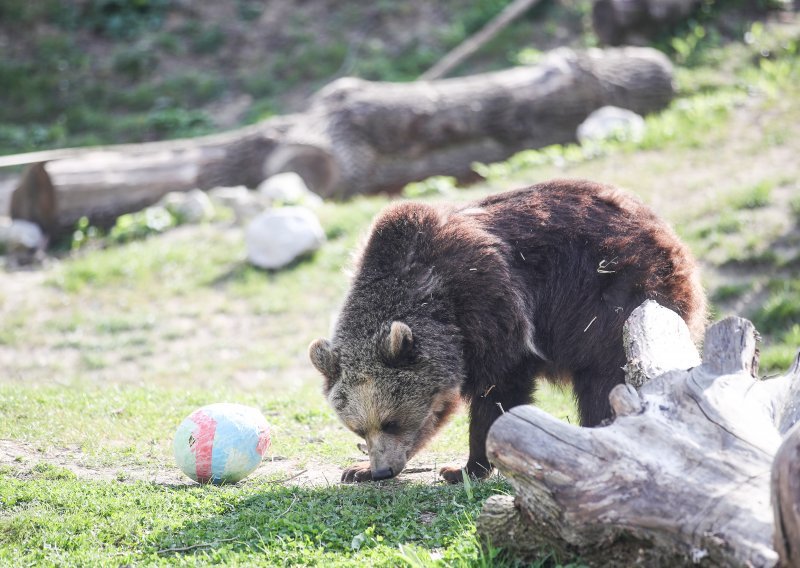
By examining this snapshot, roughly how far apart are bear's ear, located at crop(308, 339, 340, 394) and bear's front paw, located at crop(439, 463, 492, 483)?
940 mm

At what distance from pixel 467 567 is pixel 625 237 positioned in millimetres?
2512

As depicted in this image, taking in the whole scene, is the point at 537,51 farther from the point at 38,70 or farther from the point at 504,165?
the point at 38,70

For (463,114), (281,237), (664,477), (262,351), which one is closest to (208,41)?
(463,114)

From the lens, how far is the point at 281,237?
11805 millimetres

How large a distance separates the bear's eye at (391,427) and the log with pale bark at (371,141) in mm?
9002

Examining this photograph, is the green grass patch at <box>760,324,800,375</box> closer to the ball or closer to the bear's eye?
the bear's eye

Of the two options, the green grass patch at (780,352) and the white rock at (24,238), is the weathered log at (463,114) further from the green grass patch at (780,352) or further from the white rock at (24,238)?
the green grass patch at (780,352)

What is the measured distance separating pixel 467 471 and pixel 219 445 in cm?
159

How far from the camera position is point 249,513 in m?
4.82

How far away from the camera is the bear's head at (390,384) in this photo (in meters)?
5.57

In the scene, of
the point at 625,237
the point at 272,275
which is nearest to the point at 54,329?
the point at 272,275

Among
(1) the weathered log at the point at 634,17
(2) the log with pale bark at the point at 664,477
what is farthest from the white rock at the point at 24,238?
(2) the log with pale bark at the point at 664,477

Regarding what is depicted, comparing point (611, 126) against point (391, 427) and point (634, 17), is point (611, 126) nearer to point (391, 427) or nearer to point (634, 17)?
point (634, 17)

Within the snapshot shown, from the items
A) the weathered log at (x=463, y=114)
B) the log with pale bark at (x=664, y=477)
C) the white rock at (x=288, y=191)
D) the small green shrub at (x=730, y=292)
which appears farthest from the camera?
the weathered log at (x=463, y=114)
